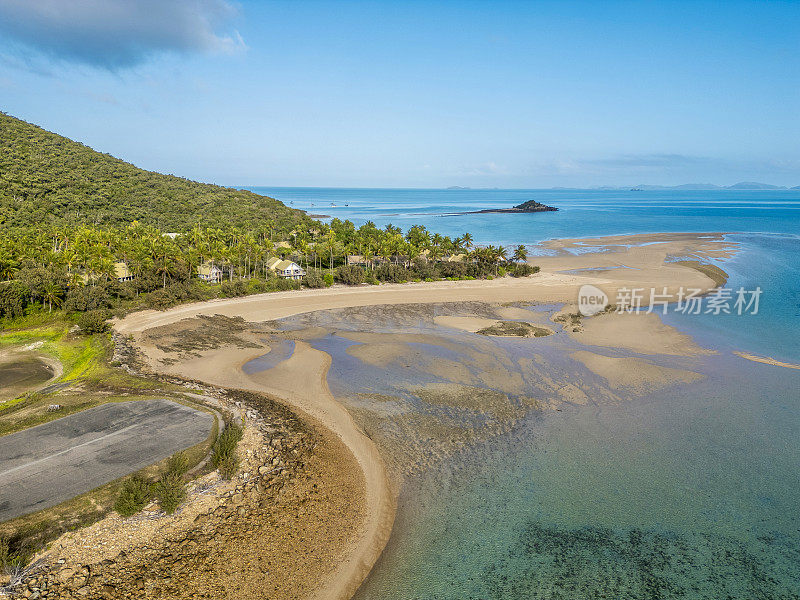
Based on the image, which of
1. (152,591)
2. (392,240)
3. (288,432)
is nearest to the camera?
(152,591)

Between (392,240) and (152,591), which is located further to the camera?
(392,240)

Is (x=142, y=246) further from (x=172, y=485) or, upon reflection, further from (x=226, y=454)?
(x=172, y=485)

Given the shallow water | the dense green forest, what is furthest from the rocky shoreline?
the dense green forest

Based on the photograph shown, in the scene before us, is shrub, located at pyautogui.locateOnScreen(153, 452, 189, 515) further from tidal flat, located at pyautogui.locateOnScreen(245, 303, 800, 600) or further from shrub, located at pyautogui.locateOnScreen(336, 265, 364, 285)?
shrub, located at pyautogui.locateOnScreen(336, 265, 364, 285)

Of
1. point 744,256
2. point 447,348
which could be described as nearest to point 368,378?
point 447,348

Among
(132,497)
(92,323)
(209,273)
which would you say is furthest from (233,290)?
(132,497)

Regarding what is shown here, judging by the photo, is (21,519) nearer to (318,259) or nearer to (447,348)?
(447,348)
